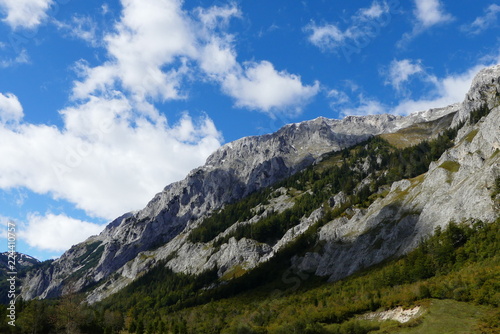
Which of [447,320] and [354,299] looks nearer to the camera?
[447,320]

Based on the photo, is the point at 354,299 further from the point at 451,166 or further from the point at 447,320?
the point at 451,166

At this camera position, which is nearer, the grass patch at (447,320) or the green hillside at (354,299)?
the grass patch at (447,320)

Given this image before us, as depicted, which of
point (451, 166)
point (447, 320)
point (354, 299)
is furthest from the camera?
point (451, 166)

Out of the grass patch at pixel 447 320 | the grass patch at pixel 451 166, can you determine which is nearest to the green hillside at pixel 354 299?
the grass patch at pixel 447 320

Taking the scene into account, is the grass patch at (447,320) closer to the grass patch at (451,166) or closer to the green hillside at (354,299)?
the green hillside at (354,299)

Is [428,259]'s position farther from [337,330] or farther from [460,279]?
[337,330]

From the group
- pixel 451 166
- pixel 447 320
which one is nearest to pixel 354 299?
pixel 447 320

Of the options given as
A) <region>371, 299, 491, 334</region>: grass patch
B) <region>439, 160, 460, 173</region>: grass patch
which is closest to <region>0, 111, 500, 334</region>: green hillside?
<region>371, 299, 491, 334</region>: grass patch

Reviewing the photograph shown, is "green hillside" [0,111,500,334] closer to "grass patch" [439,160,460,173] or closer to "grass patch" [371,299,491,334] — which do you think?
"grass patch" [371,299,491,334]

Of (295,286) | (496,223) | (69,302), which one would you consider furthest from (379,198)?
(69,302)

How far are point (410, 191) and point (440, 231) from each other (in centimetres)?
4612

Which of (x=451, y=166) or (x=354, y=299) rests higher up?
(x=451, y=166)

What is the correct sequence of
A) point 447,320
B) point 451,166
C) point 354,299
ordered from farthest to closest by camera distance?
1. point 451,166
2. point 354,299
3. point 447,320

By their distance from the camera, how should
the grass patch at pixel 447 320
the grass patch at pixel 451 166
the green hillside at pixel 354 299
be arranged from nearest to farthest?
the grass patch at pixel 447 320 < the green hillside at pixel 354 299 < the grass patch at pixel 451 166
